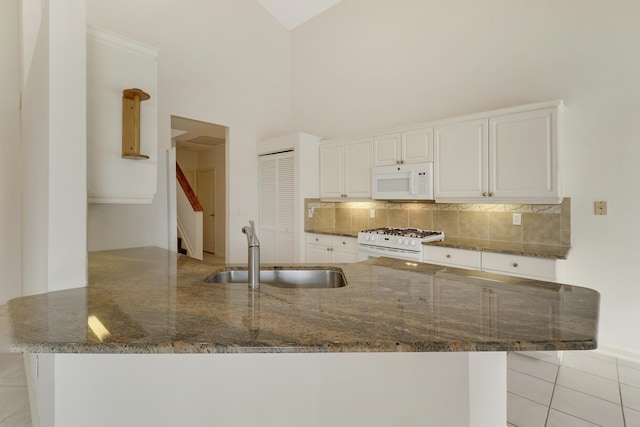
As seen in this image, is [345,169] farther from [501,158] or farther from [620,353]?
[620,353]

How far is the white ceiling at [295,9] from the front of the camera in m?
4.71

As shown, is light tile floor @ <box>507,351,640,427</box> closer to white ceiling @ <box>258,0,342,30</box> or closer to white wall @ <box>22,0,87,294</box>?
white wall @ <box>22,0,87,294</box>

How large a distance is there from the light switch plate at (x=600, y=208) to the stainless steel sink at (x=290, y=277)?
2.51 meters

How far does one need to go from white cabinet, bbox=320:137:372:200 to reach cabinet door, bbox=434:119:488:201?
0.88 meters

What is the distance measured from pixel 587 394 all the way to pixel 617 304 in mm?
986

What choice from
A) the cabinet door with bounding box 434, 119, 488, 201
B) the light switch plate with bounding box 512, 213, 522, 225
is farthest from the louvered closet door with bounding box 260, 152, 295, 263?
the light switch plate with bounding box 512, 213, 522, 225

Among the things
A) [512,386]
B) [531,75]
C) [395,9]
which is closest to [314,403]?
[512,386]

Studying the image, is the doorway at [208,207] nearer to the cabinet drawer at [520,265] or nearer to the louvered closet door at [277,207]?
the louvered closet door at [277,207]

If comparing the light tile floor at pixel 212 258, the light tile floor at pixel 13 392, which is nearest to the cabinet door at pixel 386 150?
the light tile floor at pixel 13 392

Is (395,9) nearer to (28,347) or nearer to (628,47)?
(628,47)

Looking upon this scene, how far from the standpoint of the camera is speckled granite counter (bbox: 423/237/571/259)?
98.9 inches

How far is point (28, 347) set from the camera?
0.81 metres

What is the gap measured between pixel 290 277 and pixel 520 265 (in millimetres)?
1982

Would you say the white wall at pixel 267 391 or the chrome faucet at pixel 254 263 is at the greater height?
the chrome faucet at pixel 254 263
